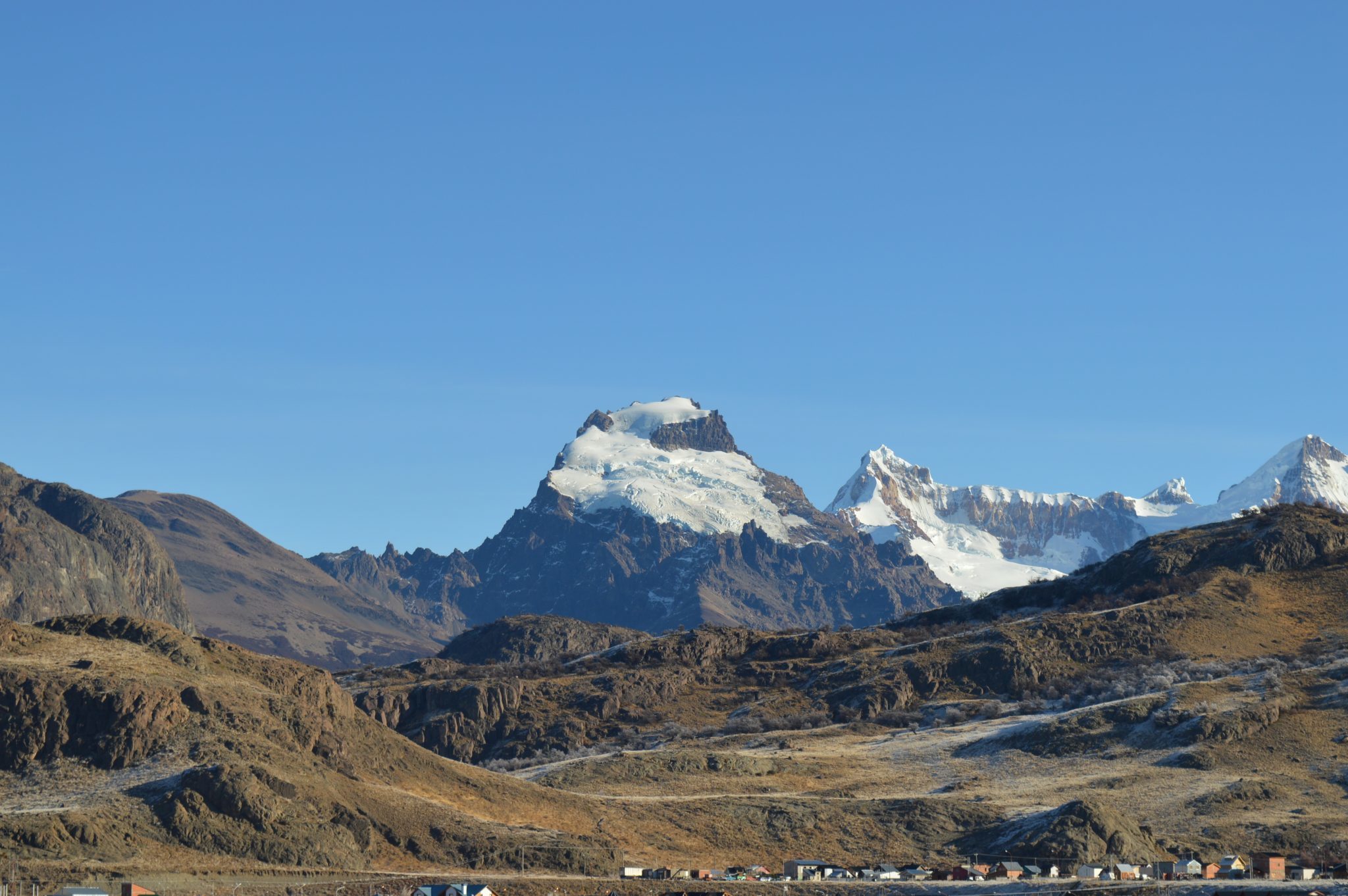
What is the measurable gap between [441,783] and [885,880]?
155 ft

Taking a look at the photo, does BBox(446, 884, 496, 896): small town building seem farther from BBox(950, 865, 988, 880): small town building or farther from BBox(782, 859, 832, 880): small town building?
BBox(950, 865, 988, 880): small town building

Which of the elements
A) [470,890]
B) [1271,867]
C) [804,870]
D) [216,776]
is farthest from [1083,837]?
[216,776]

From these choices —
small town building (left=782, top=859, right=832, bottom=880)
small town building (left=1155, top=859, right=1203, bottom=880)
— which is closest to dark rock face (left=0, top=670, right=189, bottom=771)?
small town building (left=782, top=859, right=832, bottom=880)

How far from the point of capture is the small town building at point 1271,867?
145 metres

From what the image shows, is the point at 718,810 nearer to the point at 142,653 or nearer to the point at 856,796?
the point at 856,796

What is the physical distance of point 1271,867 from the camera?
145 meters

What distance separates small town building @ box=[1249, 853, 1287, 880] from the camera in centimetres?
14475

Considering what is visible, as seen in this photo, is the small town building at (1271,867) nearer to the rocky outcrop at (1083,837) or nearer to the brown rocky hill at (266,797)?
the rocky outcrop at (1083,837)

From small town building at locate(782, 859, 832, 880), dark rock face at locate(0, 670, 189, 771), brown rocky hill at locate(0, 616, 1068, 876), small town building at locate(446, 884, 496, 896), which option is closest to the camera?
small town building at locate(446, 884, 496, 896)

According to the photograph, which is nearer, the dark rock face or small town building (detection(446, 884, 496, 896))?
small town building (detection(446, 884, 496, 896))

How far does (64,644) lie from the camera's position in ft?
533

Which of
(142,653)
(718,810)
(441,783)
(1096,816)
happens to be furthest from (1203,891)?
(142,653)

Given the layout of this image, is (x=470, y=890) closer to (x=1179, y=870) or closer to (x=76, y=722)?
(x=76, y=722)

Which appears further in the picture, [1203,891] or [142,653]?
[142,653]
